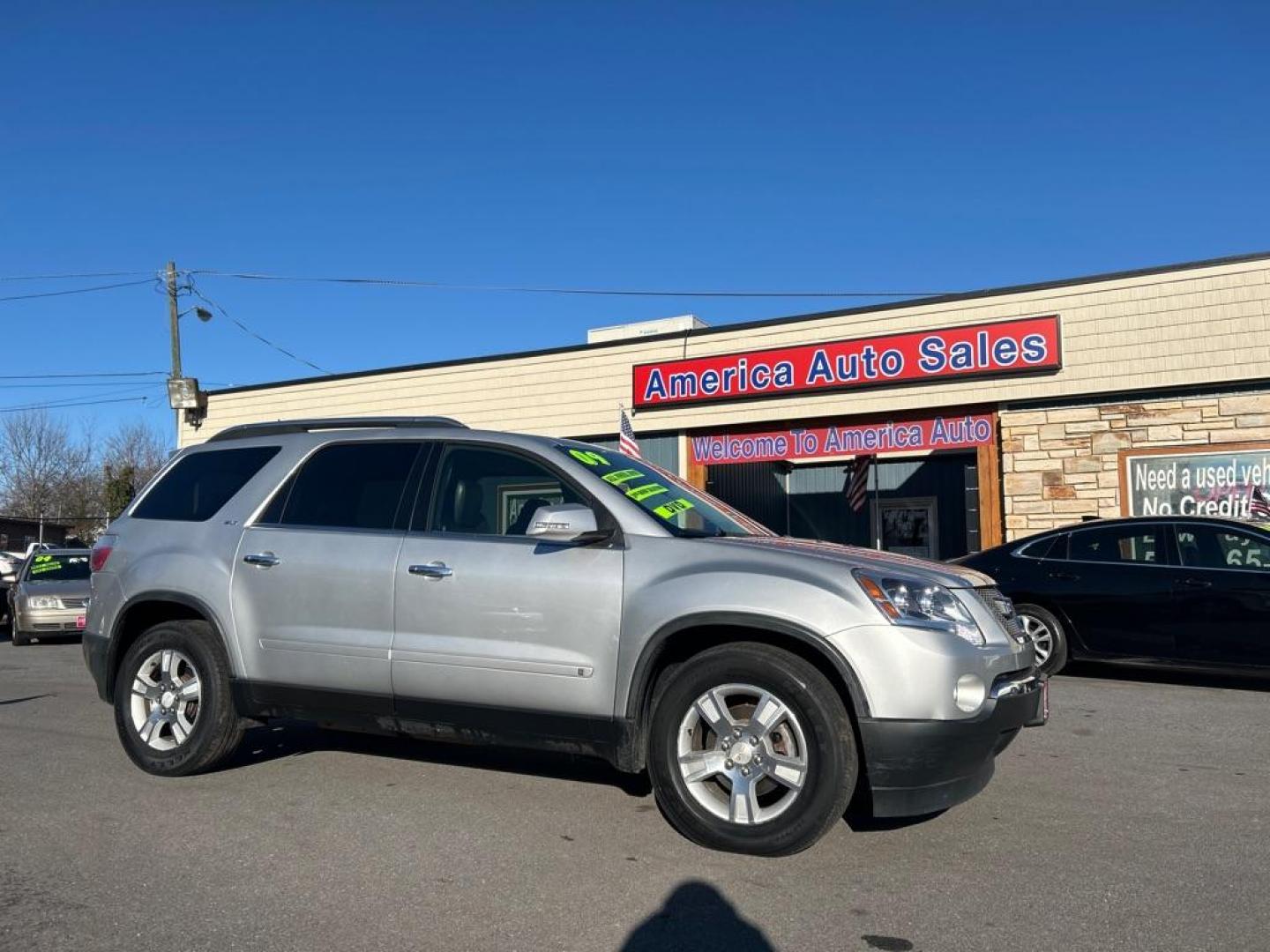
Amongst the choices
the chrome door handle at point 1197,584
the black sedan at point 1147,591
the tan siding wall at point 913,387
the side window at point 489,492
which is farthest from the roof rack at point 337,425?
the tan siding wall at point 913,387

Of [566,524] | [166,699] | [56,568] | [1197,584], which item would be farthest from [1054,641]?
[56,568]

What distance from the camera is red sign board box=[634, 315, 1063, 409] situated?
14.8m

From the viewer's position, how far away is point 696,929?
11.6ft

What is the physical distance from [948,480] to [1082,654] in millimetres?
9222

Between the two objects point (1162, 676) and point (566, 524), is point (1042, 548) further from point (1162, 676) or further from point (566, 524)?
point (566, 524)

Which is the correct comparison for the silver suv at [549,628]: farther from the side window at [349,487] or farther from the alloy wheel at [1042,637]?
the alloy wheel at [1042,637]

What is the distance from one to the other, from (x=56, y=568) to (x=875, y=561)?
15.4 m

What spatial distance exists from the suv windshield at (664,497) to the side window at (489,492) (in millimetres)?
203

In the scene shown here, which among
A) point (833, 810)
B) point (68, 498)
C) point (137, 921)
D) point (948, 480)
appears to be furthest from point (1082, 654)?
point (68, 498)

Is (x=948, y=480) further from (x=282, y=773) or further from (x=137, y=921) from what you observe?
(x=137, y=921)

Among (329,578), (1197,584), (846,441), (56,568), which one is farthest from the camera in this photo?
(846,441)

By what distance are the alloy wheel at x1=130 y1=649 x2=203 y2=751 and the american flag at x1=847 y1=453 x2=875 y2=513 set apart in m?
12.8

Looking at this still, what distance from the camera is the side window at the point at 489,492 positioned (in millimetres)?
5109

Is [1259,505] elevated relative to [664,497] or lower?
lower
